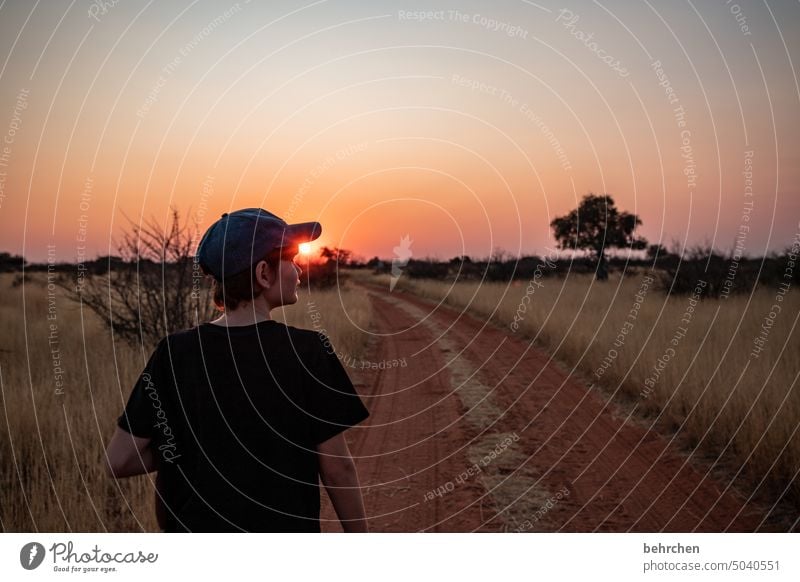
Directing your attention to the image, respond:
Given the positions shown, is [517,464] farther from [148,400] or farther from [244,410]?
[148,400]

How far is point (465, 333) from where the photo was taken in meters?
15.4

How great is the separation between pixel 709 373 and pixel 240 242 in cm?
719

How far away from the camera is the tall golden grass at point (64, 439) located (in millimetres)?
4562

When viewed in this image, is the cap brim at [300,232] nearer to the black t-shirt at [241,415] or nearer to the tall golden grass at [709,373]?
the black t-shirt at [241,415]

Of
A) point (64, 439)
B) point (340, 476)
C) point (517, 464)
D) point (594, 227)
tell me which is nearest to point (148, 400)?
point (340, 476)

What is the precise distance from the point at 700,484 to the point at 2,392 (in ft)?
22.6

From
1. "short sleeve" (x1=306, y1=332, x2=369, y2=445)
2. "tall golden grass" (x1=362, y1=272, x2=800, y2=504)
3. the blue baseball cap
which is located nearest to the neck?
the blue baseball cap

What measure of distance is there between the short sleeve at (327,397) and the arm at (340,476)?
0.12 feet

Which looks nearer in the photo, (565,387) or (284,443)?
(284,443)

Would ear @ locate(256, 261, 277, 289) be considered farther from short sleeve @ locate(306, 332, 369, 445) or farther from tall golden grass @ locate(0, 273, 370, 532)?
tall golden grass @ locate(0, 273, 370, 532)

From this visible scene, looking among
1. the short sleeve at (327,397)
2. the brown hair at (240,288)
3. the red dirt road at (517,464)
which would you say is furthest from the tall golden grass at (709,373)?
the brown hair at (240,288)

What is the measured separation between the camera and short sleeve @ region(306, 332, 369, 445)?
81.7 inches
